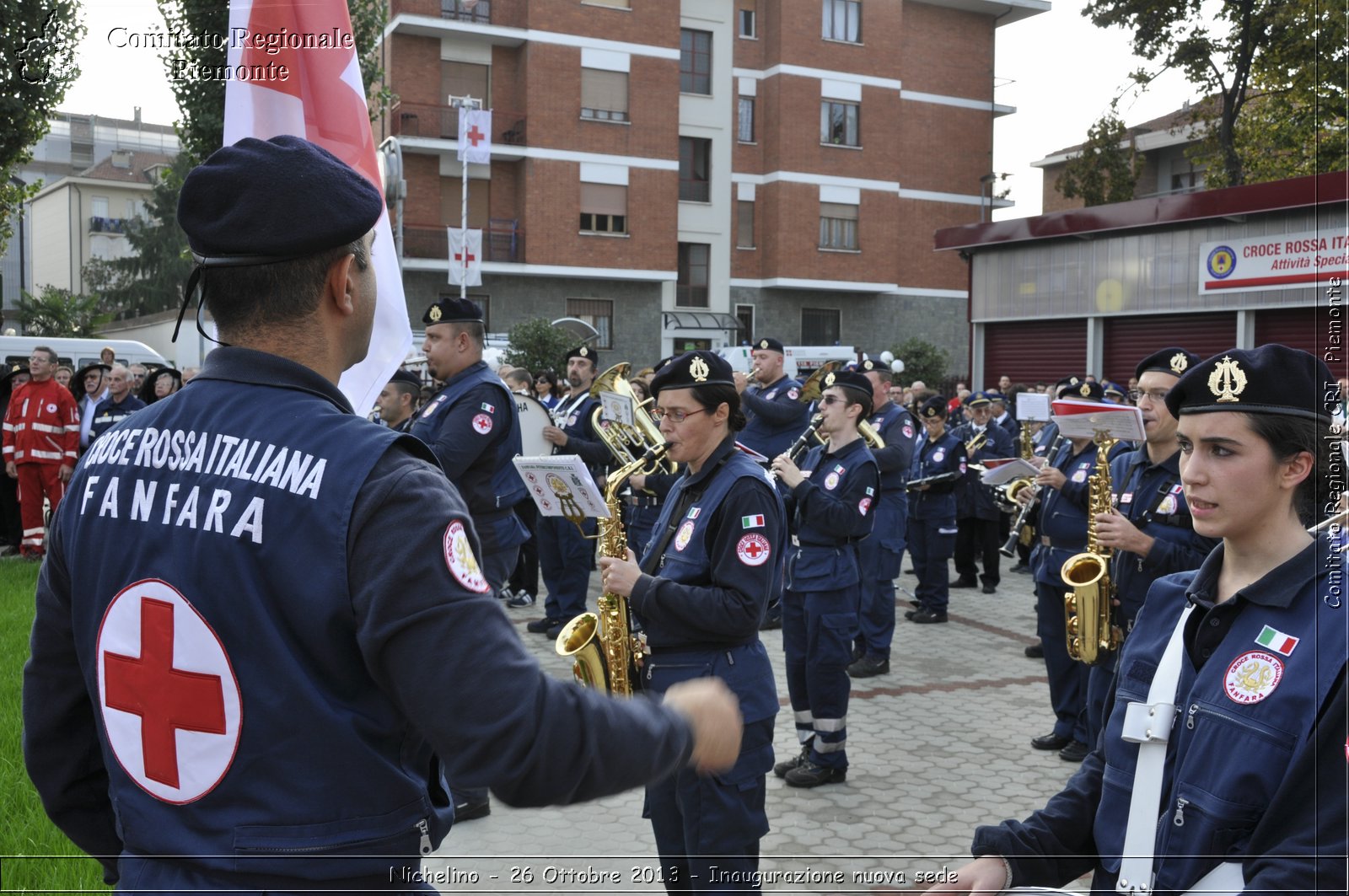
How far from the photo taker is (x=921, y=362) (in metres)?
34.9

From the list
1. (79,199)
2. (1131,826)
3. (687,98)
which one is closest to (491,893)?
(1131,826)

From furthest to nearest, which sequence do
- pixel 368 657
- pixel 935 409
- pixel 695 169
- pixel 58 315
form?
pixel 58 315, pixel 695 169, pixel 935 409, pixel 368 657

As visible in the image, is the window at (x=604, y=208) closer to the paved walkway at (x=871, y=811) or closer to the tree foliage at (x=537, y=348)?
the tree foliage at (x=537, y=348)

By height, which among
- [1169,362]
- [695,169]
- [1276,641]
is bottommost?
[1276,641]

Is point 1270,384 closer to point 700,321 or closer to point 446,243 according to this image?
point 446,243

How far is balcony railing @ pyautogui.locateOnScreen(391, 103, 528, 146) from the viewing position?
31.2 meters

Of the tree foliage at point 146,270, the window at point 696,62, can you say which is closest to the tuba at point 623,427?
the window at point 696,62

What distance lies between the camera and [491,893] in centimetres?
479

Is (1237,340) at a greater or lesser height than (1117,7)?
lesser

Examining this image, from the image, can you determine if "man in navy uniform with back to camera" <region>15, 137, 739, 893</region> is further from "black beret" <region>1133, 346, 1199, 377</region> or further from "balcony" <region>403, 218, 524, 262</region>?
"balcony" <region>403, 218, 524, 262</region>

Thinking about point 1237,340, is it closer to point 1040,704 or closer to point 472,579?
point 1040,704

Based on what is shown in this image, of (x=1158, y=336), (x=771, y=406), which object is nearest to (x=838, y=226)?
(x=1158, y=336)

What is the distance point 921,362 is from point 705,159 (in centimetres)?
1036

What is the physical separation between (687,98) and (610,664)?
34.2m
